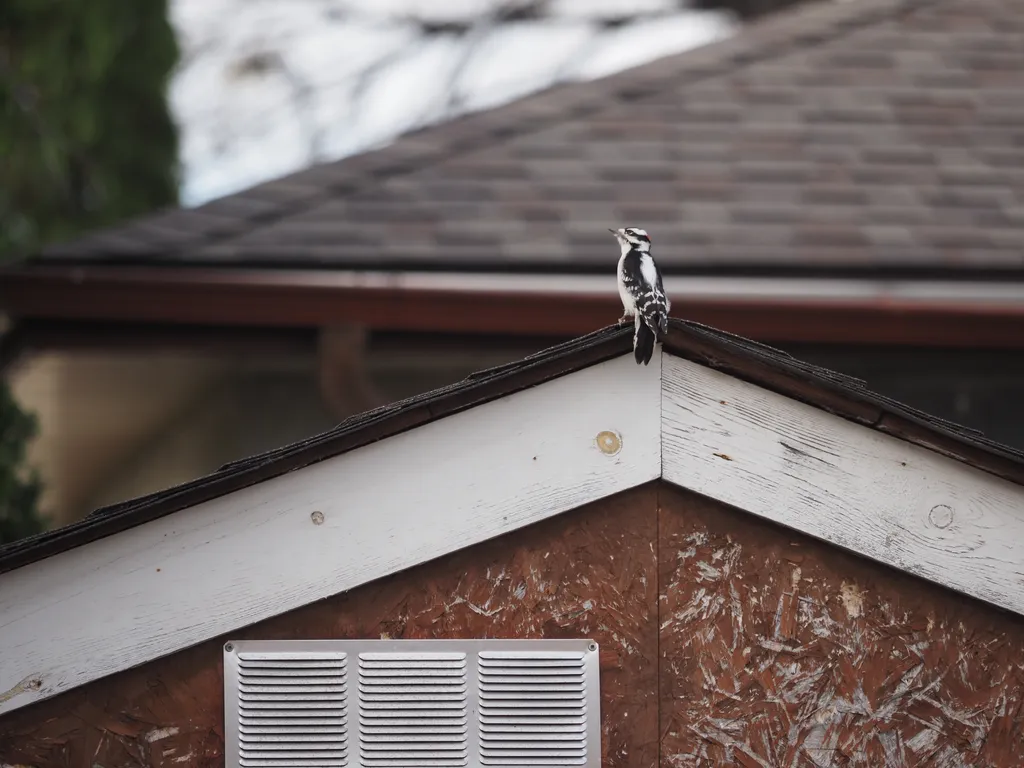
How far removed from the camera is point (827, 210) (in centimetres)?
559

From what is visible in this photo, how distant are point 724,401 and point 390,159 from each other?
4022mm

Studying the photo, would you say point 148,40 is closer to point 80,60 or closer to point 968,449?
point 80,60

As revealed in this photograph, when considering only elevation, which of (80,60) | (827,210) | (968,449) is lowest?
(968,449)

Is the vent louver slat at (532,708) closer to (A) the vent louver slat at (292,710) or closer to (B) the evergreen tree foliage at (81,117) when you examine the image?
(A) the vent louver slat at (292,710)

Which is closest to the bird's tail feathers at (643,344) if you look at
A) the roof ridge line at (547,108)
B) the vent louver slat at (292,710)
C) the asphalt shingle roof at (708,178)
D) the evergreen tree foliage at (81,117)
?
the vent louver slat at (292,710)

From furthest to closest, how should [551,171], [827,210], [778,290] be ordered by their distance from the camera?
[551,171], [827,210], [778,290]

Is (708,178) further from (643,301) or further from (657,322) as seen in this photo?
(657,322)

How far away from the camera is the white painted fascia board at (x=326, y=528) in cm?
252

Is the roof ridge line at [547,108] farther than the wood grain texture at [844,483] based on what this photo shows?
Yes

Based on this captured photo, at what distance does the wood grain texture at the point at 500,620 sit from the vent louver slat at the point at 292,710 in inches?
2.2

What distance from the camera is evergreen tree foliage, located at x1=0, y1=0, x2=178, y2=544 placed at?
10.4 meters

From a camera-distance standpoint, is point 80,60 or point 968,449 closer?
point 968,449

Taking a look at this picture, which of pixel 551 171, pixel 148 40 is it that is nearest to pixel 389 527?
pixel 551 171

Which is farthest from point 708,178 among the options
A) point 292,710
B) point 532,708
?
point 292,710
